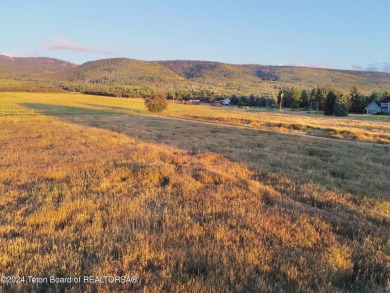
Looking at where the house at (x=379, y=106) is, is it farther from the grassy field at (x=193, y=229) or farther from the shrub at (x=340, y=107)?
the grassy field at (x=193, y=229)

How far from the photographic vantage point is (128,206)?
21.4 ft

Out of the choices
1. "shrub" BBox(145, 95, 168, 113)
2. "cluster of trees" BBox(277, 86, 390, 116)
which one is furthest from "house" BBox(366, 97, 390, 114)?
"shrub" BBox(145, 95, 168, 113)

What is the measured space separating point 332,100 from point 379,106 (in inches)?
955

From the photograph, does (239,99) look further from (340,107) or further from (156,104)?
(156,104)

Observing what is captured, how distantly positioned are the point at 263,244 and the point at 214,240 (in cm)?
84

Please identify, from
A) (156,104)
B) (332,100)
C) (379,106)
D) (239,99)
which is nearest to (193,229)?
(156,104)

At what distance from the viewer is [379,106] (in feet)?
320

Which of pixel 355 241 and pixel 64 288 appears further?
pixel 355 241

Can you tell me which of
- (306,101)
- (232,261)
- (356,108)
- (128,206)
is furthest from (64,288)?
(306,101)

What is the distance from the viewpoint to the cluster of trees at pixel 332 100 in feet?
273

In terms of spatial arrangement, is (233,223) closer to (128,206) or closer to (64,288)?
(128,206)

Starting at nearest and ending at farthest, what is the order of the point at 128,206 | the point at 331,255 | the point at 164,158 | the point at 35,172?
the point at 331,255 → the point at 128,206 → the point at 35,172 → the point at 164,158

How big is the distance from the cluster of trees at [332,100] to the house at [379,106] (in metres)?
2.94

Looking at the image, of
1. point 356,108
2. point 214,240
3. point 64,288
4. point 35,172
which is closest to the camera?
point 64,288
